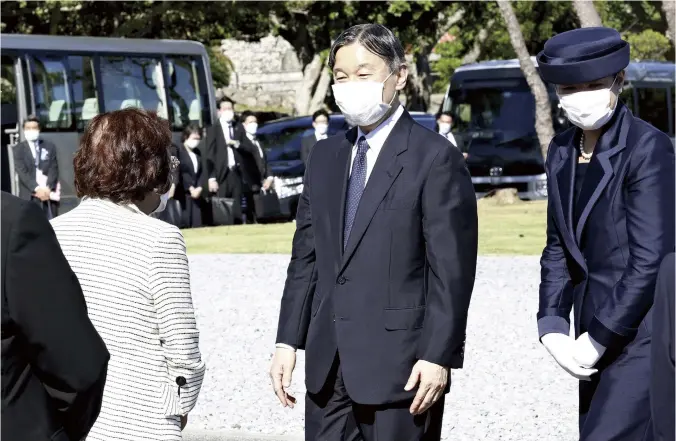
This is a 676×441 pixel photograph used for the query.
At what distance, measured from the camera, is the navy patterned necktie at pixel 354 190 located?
4316 mm

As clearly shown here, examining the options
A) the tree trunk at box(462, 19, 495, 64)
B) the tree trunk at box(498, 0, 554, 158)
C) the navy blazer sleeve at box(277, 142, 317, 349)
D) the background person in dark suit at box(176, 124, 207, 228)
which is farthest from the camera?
the tree trunk at box(462, 19, 495, 64)

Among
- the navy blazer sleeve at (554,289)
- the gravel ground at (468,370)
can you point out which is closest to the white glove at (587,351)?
the navy blazer sleeve at (554,289)

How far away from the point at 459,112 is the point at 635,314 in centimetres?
2401

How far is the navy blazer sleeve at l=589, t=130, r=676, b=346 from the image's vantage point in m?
4.04

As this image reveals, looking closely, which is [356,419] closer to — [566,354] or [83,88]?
[566,354]

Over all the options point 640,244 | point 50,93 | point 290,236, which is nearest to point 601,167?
point 640,244

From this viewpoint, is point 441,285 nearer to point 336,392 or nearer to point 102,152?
point 336,392

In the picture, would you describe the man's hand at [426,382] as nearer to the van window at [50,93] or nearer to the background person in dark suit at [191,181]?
the background person in dark suit at [191,181]

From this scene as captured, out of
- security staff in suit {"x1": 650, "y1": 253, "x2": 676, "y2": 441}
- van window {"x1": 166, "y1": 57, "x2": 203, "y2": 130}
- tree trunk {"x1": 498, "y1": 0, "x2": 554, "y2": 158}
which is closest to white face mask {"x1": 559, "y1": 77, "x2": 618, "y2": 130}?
security staff in suit {"x1": 650, "y1": 253, "x2": 676, "y2": 441}

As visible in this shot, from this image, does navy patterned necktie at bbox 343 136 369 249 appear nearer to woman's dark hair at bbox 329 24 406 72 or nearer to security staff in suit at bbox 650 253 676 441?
woman's dark hair at bbox 329 24 406 72

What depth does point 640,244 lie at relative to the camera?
4.05m

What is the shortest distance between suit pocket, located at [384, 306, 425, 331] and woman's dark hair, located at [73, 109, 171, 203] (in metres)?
0.86

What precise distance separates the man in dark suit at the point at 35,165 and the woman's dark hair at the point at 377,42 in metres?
15.5

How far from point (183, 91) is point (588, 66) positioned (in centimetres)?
2108
